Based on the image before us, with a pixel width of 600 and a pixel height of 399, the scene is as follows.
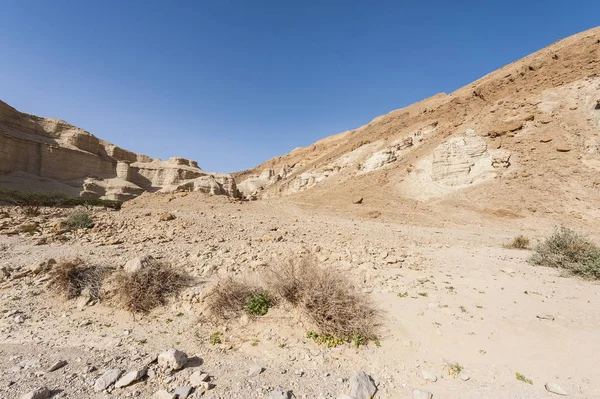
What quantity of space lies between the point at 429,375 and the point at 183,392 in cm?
262

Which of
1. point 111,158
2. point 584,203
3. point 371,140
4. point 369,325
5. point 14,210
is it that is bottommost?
point 369,325

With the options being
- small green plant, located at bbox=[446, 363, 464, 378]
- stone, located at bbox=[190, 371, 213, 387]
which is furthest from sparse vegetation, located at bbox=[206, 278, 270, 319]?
small green plant, located at bbox=[446, 363, 464, 378]

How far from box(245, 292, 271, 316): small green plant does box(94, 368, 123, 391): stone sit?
170cm

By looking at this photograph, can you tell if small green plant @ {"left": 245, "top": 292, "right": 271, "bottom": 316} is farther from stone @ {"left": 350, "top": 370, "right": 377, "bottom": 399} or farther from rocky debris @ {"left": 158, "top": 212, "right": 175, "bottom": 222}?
rocky debris @ {"left": 158, "top": 212, "right": 175, "bottom": 222}

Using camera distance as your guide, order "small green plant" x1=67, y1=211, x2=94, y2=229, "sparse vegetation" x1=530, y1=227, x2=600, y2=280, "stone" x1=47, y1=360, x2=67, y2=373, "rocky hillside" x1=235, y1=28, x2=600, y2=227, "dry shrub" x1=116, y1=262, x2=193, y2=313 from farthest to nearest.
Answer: "rocky hillside" x1=235, y1=28, x2=600, y2=227 → "small green plant" x1=67, y1=211, x2=94, y2=229 → "sparse vegetation" x1=530, y1=227, x2=600, y2=280 → "dry shrub" x1=116, y1=262, x2=193, y2=313 → "stone" x1=47, y1=360, x2=67, y2=373

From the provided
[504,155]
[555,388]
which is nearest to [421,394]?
[555,388]

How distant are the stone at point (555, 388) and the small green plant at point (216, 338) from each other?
3742 mm

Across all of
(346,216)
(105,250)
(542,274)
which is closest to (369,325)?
(542,274)

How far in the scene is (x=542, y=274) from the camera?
628cm

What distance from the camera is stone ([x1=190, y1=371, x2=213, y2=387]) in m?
2.73

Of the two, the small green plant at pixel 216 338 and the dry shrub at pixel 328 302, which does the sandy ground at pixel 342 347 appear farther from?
the dry shrub at pixel 328 302

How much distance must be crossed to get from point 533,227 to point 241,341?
1838 centimetres

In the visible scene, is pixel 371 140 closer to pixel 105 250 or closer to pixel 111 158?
pixel 105 250

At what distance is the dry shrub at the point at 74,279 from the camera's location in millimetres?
4672
